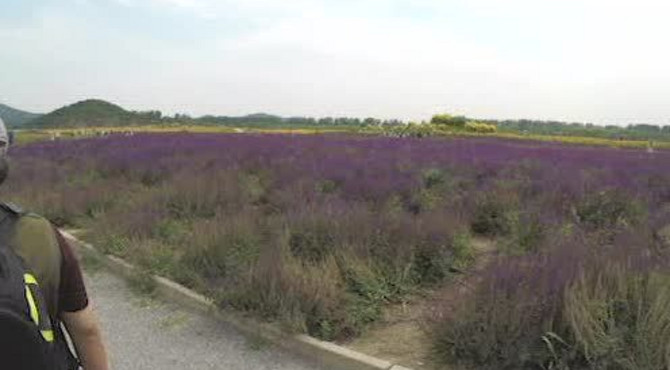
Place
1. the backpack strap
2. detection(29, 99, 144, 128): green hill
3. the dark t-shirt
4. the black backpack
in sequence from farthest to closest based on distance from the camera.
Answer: detection(29, 99, 144, 128): green hill
the dark t-shirt
the backpack strap
the black backpack

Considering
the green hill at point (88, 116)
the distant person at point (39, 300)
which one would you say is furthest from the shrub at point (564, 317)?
the green hill at point (88, 116)

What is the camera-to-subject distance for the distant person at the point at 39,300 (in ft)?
4.87

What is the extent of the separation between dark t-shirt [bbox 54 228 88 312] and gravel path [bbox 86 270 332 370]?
3.25 meters

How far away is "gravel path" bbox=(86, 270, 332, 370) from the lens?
530 centimetres

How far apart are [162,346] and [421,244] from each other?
103 inches

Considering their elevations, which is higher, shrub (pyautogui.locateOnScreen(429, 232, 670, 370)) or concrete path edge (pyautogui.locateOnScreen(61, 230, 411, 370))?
shrub (pyautogui.locateOnScreen(429, 232, 670, 370))

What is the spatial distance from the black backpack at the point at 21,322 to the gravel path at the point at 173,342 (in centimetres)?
373

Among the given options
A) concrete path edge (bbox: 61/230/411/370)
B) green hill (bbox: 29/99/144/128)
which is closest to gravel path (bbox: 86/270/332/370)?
concrete path edge (bbox: 61/230/411/370)

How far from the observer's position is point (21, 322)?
4.81 ft

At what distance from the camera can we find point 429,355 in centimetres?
520

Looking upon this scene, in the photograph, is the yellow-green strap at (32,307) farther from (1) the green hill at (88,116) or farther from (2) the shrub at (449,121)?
(1) the green hill at (88,116)

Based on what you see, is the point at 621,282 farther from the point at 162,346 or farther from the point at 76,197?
the point at 76,197

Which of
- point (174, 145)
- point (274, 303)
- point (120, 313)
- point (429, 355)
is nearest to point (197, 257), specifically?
point (120, 313)

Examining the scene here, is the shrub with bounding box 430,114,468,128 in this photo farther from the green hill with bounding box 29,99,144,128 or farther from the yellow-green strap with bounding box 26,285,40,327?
the yellow-green strap with bounding box 26,285,40,327
